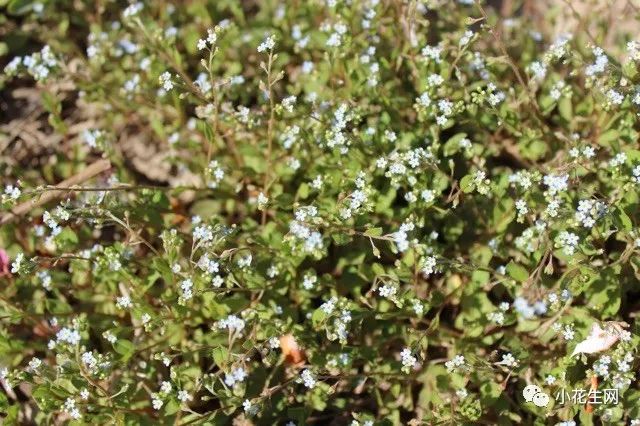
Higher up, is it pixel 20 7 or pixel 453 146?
pixel 20 7

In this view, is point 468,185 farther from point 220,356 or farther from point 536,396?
point 220,356

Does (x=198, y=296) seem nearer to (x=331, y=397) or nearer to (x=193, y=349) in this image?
(x=193, y=349)

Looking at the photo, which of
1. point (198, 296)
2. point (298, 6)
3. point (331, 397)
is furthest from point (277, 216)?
point (298, 6)

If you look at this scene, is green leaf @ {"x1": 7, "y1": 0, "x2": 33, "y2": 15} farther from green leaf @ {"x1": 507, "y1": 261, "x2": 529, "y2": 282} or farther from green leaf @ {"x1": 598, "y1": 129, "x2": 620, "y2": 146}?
green leaf @ {"x1": 598, "y1": 129, "x2": 620, "y2": 146}

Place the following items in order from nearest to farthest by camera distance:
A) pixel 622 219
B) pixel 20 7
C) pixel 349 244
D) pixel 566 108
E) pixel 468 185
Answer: pixel 622 219 < pixel 468 185 < pixel 349 244 < pixel 566 108 < pixel 20 7

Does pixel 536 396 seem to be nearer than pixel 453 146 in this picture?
Yes

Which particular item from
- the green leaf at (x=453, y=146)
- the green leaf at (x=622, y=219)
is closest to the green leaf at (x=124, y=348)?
the green leaf at (x=453, y=146)

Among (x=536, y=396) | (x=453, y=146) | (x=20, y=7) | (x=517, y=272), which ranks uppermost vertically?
(x=20, y=7)

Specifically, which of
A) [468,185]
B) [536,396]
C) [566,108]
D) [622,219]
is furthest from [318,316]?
[566,108]

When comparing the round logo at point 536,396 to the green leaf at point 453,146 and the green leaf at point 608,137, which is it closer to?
the green leaf at point 453,146
